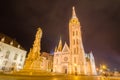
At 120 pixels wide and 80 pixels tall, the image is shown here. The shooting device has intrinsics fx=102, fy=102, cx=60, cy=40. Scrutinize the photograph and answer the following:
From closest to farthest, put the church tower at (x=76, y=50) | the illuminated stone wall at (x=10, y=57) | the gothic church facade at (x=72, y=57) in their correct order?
1. the illuminated stone wall at (x=10, y=57)
2. the church tower at (x=76, y=50)
3. the gothic church facade at (x=72, y=57)

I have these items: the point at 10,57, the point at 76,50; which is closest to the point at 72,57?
the point at 76,50

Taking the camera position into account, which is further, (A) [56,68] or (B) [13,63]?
(A) [56,68]

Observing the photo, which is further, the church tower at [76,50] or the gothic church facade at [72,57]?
the gothic church facade at [72,57]

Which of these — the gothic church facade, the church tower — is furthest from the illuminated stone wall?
the church tower

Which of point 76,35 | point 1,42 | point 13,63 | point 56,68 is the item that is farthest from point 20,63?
point 76,35

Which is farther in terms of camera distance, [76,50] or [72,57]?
[76,50]

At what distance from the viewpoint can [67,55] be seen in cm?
5156

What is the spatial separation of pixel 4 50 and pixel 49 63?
104 feet

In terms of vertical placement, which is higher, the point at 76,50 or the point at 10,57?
the point at 76,50

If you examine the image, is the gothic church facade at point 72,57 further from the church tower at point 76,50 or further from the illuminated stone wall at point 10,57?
the illuminated stone wall at point 10,57

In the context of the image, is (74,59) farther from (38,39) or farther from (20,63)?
(38,39)

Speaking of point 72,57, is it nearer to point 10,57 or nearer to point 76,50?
point 76,50

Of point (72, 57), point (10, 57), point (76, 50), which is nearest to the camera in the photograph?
point (10, 57)

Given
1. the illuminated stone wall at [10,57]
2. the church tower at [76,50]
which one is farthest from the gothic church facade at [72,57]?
the illuminated stone wall at [10,57]
